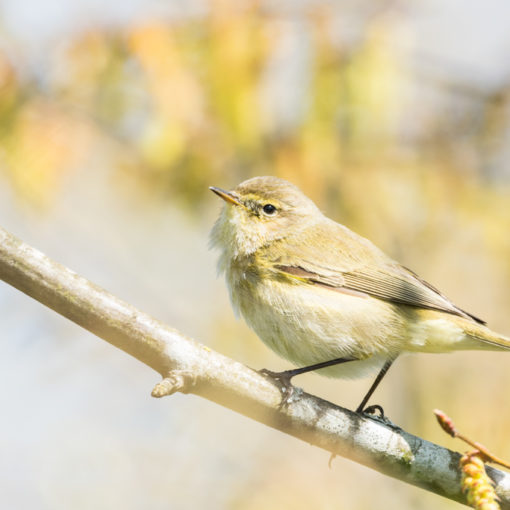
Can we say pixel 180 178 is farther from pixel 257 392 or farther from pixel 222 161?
pixel 257 392

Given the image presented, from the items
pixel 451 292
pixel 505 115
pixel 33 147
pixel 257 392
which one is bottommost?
pixel 257 392

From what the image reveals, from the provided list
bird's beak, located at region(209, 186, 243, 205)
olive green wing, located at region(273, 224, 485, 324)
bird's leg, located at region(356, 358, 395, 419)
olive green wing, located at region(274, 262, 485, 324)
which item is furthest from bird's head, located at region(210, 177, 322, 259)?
bird's leg, located at region(356, 358, 395, 419)

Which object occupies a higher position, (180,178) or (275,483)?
(180,178)

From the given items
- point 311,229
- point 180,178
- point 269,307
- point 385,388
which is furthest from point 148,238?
point 269,307

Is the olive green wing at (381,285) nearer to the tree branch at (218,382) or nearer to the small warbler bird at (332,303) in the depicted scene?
the small warbler bird at (332,303)

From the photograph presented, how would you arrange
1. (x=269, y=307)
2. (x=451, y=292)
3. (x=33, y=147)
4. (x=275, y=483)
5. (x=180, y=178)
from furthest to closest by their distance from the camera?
(x=451, y=292)
(x=180, y=178)
(x=275, y=483)
(x=33, y=147)
(x=269, y=307)

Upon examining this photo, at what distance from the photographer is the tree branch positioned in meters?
2.70

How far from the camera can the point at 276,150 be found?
19.6 ft

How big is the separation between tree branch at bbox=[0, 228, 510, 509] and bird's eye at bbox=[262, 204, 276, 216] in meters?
1.63

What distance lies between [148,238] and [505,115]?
4223 millimetres

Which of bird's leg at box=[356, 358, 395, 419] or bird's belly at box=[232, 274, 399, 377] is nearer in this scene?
bird's belly at box=[232, 274, 399, 377]

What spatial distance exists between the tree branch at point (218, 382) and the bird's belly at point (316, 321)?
0.61 meters

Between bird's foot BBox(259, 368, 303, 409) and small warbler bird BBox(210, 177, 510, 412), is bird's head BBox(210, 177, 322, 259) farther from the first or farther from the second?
bird's foot BBox(259, 368, 303, 409)

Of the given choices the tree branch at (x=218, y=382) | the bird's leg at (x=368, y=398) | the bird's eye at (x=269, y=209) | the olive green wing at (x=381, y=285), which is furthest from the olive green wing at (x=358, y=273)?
the tree branch at (x=218, y=382)
